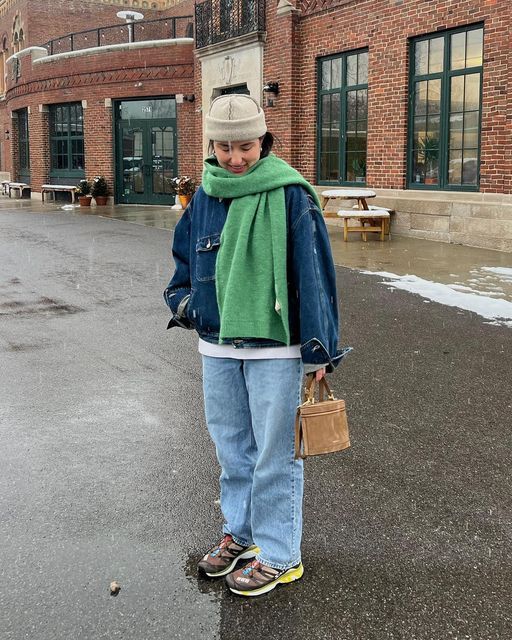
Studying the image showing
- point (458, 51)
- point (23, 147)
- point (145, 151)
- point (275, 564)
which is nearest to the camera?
point (275, 564)

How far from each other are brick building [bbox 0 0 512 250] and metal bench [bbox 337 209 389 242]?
54 centimetres

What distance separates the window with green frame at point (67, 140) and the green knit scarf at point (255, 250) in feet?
86.1

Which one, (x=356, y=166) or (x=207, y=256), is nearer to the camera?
(x=207, y=256)

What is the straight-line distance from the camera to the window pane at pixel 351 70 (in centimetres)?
1625

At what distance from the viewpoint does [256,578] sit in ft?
9.66

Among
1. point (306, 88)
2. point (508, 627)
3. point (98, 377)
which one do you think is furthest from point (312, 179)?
point (508, 627)

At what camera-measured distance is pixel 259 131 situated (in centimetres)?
278

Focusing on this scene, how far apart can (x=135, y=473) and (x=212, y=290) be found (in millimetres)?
1582

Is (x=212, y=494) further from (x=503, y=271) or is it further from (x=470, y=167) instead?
(x=470, y=167)

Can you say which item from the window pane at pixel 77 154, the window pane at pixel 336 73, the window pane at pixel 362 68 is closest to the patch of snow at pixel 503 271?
the window pane at pixel 362 68

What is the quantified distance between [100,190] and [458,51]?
15.1 metres

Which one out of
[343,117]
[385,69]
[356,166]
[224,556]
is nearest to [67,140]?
[343,117]

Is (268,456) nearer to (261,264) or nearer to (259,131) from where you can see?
(261,264)

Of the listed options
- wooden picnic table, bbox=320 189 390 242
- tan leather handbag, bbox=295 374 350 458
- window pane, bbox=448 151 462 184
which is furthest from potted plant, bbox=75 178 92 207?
tan leather handbag, bbox=295 374 350 458
